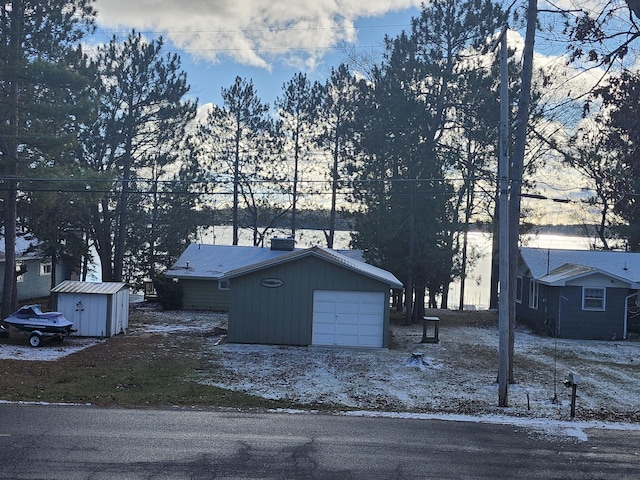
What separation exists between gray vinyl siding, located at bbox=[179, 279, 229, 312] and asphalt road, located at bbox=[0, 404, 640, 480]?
19.2 m

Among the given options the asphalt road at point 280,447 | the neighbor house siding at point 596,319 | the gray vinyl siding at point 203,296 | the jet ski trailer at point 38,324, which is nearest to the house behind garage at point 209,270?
the gray vinyl siding at point 203,296

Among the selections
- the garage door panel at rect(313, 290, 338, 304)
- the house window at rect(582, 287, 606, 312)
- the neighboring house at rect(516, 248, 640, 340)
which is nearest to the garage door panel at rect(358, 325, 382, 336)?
the garage door panel at rect(313, 290, 338, 304)

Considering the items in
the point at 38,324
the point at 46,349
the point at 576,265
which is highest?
the point at 576,265

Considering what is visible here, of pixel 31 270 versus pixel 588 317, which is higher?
pixel 31 270

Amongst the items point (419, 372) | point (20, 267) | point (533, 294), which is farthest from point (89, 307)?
point (533, 294)

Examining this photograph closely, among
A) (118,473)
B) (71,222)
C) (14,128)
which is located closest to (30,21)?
(14,128)

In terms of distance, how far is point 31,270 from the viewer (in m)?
33.2

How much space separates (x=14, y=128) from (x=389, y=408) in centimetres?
1699

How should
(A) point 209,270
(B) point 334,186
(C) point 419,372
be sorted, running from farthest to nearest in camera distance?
A: (B) point 334,186
(A) point 209,270
(C) point 419,372

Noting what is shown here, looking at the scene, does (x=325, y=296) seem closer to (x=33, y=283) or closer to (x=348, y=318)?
(x=348, y=318)

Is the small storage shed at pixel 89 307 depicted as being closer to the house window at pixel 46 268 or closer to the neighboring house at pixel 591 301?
the house window at pixel 46 268

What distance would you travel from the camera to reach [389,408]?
12.3m

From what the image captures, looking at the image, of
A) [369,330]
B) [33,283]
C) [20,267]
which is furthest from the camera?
[33,283]

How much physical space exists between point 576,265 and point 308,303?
1375 cm
